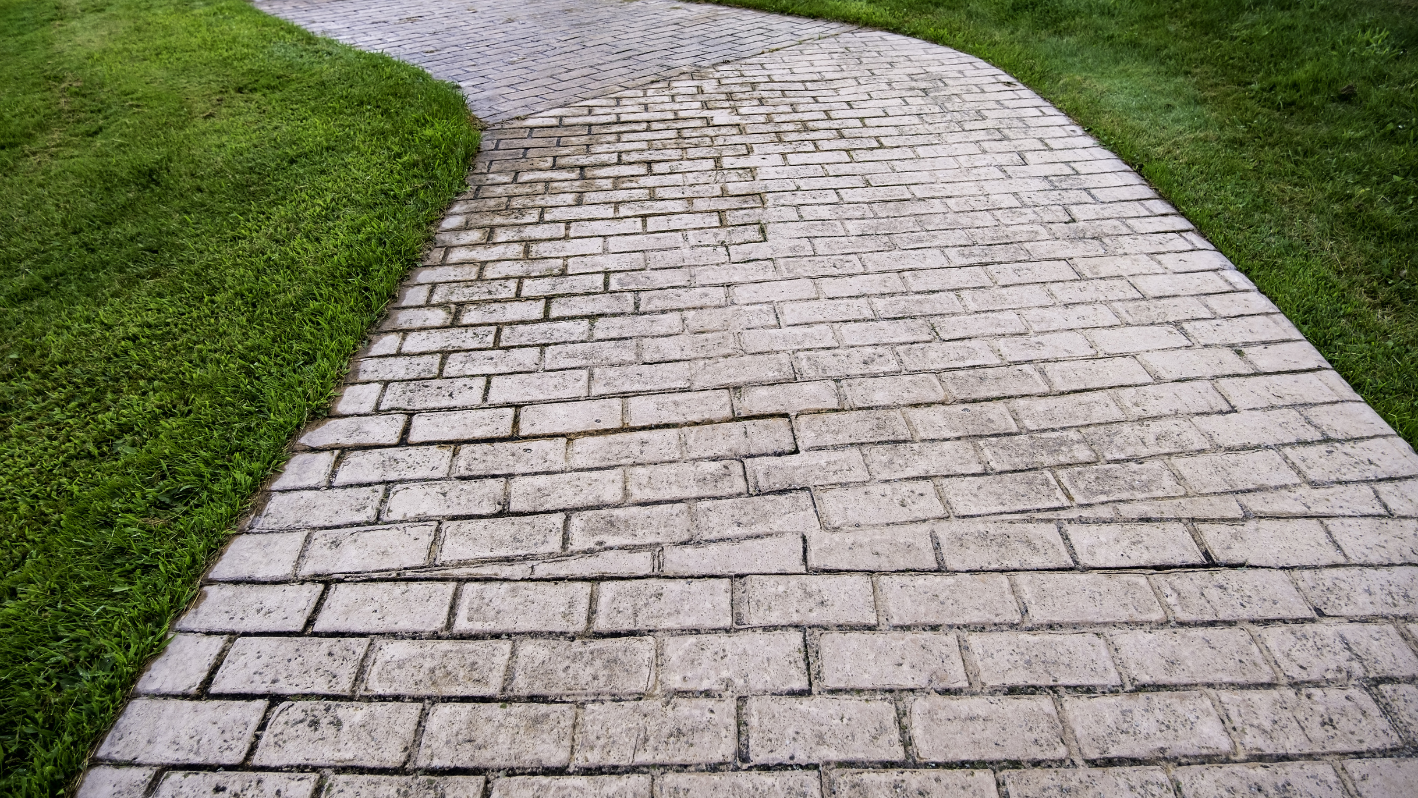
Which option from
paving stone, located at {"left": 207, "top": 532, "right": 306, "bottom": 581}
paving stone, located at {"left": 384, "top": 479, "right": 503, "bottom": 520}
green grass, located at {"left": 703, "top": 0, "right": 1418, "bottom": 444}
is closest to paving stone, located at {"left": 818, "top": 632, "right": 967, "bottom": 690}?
paving stone, located at {"left": 384, "top": 479, "right": 503, "bottom": 520}

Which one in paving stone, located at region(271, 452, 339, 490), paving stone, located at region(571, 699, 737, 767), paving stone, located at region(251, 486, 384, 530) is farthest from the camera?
paving stone, located at region(271, 452, 339, 490)

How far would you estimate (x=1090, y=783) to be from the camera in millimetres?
1715

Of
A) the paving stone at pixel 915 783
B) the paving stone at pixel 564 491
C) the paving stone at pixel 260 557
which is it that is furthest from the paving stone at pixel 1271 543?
the paving stone at pixel 260 557

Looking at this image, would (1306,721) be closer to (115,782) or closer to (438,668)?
(438,668)

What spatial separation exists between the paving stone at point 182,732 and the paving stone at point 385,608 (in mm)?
280

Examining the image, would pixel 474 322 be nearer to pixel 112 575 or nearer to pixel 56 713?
pixel 112 575

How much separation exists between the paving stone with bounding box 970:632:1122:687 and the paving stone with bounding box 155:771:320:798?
172 cm

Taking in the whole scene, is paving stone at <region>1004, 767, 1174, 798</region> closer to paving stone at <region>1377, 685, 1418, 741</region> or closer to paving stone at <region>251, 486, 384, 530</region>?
paving stone at <region>1377, 685, 1418, 741</region>

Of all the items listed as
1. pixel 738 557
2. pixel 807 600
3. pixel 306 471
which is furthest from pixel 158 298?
pixel 807 600

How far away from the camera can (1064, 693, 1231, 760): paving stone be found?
69.7 inches

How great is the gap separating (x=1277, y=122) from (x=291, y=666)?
5.85 metres

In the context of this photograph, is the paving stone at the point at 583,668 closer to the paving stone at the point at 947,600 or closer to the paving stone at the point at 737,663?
the paving stone at the point at 737,663

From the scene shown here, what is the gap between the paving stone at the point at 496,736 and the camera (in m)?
1.80

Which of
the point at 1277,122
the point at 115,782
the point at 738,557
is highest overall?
the point at 1277,122
